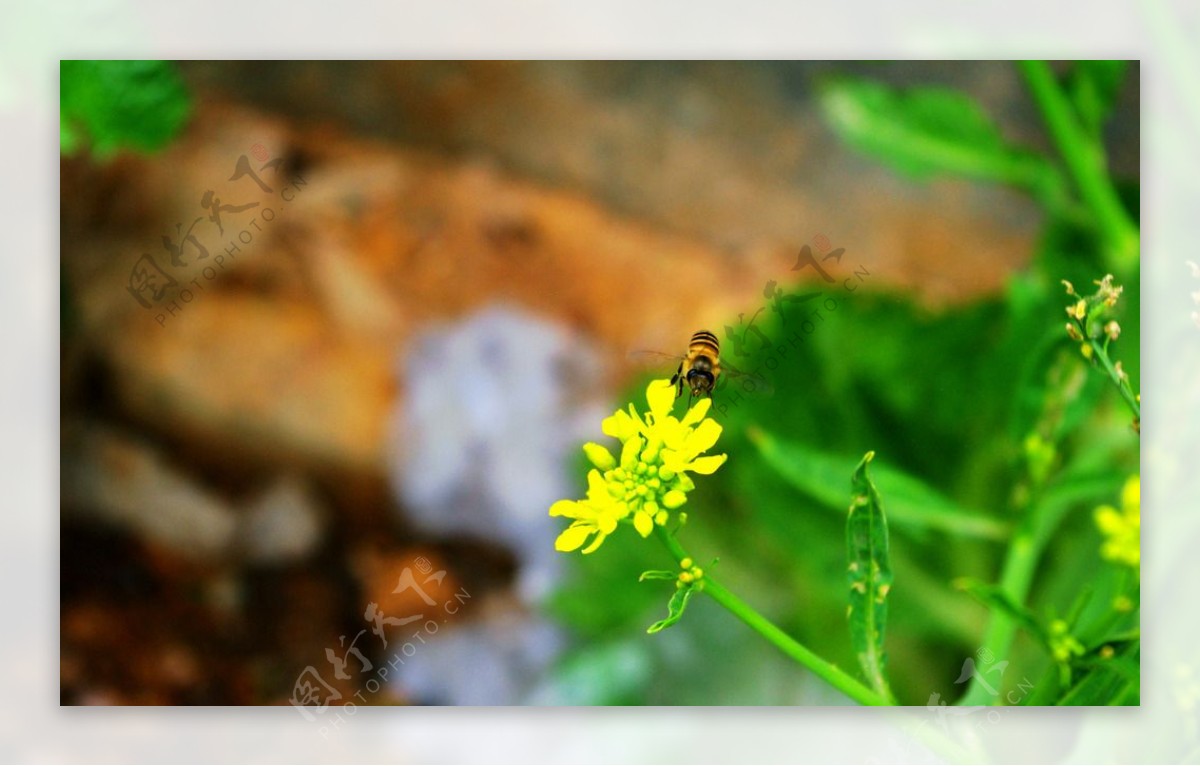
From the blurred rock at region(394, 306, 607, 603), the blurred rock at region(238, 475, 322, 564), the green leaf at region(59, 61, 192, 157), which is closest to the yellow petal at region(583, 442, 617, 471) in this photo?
the blurred rock at region(394, 306, 607, 603)

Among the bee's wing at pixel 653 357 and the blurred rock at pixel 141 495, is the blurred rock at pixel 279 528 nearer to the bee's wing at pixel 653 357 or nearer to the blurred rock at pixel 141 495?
the blurred rock at pixel 141 495

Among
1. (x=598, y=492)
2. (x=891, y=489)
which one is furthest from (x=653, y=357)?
(x=598, y=492)

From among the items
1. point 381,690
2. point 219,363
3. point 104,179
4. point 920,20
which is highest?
point 920,20

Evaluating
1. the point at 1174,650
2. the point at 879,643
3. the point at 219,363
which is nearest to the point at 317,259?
the point at 219,363

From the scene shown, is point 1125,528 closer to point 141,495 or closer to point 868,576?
point 868,576

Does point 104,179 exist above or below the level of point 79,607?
above

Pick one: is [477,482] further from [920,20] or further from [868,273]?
[920,20]

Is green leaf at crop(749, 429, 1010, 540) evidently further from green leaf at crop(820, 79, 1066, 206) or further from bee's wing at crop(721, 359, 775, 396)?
green leaf at crop(820, 79, 1066, 206)
